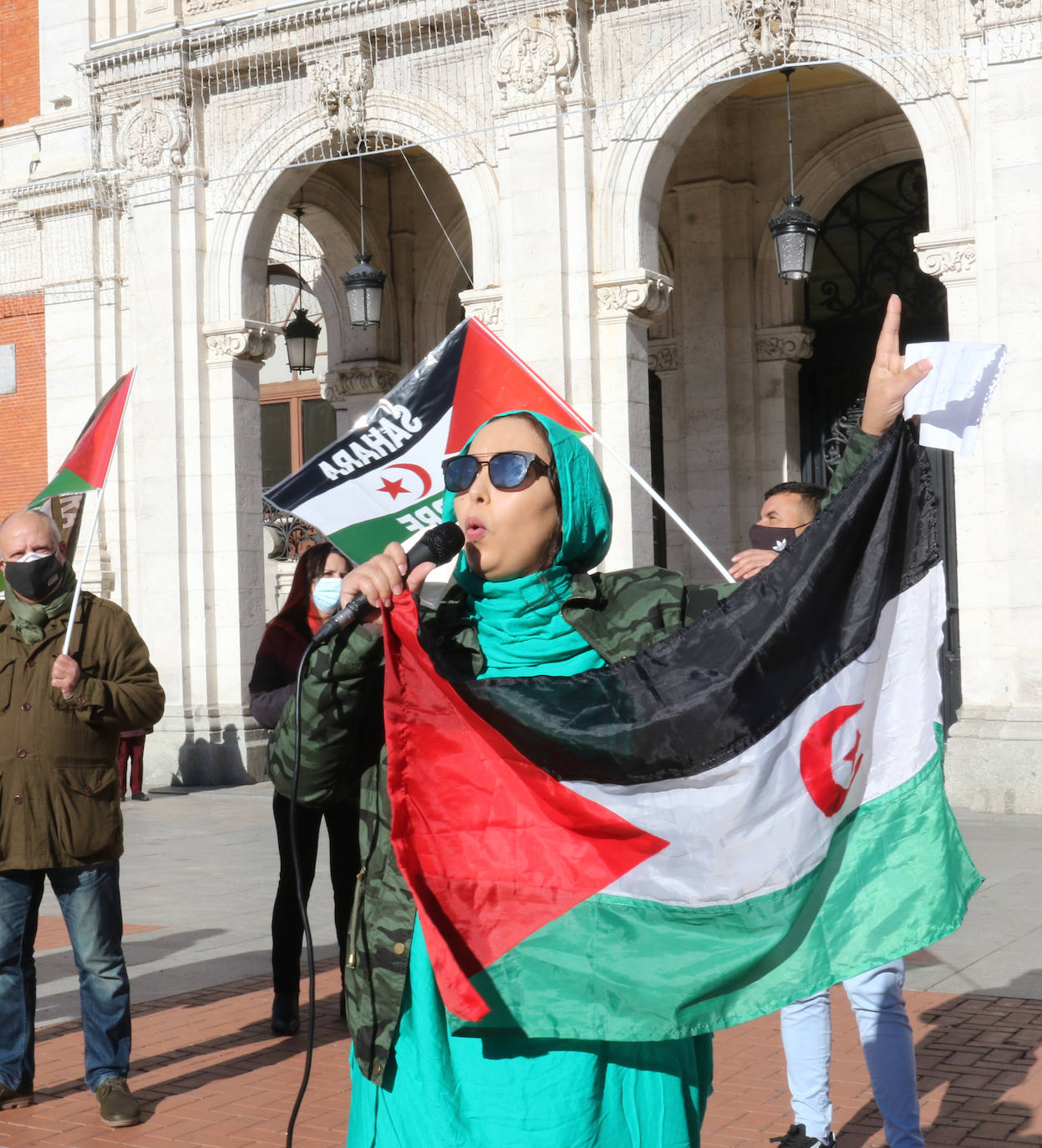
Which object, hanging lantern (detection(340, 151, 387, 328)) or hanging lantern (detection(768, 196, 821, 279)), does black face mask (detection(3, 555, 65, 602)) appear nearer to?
hanging lantern (detection(768, 196, 821, 279))

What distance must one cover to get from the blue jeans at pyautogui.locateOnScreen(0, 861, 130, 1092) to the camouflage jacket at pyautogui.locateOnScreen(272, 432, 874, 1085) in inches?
104

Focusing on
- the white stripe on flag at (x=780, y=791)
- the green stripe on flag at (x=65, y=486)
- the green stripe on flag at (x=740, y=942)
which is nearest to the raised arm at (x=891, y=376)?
the white stripe on flag at (x=780, y=791)

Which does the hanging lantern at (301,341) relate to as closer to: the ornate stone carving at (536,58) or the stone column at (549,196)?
the stone column at (549,196)

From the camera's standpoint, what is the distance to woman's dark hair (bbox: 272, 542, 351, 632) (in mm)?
6180

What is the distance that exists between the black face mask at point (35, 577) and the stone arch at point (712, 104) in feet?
28.6

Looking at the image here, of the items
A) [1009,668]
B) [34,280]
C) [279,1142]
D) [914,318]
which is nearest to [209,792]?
[34,280]

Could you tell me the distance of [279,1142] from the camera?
186 inches

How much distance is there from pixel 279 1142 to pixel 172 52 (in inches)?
520

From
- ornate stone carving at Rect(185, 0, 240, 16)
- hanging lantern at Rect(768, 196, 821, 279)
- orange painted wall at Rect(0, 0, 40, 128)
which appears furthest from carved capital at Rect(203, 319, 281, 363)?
hanging lantern at Rect(768, 196, 821, 279)

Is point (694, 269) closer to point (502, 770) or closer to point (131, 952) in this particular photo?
point (131, 952)

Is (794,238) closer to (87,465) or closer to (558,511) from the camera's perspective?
(87,465)

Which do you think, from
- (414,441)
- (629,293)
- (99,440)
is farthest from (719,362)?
(99,440)

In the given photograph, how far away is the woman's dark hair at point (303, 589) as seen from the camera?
6180mm

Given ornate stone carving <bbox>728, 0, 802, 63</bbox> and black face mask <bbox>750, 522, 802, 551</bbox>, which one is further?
ornate stone carving <bbox>728, 0, 802, 63</bbox>
